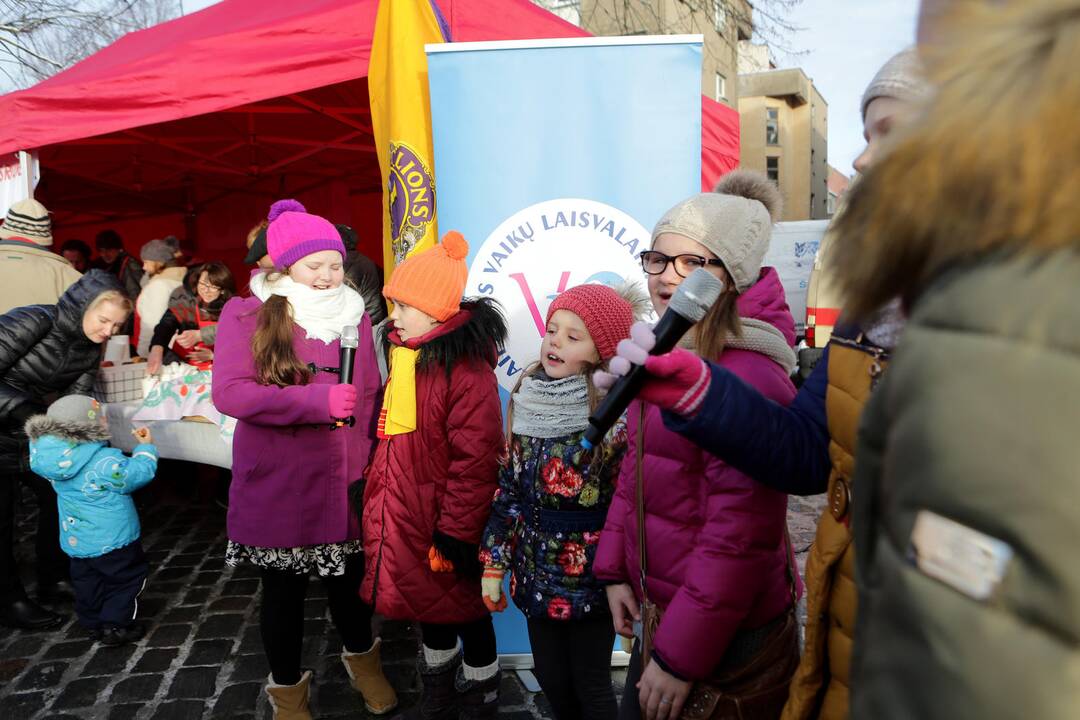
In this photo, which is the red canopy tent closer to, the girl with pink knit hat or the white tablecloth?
the white tablecloth

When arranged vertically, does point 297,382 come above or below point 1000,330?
below

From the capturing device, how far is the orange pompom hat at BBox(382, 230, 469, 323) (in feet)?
8.91

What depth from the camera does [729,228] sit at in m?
1.90

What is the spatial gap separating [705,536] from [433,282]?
1484mm

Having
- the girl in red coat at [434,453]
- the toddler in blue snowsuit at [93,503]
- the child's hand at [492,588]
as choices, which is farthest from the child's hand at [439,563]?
the toddler in blue snowsuit at [93,503]

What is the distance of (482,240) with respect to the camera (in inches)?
128

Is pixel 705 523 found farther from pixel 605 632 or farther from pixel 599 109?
pixel 599 109

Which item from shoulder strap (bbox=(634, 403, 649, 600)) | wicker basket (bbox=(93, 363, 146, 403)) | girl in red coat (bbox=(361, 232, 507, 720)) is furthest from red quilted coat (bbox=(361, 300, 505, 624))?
wicker basket (bbox=(93, 363, 146, 403))

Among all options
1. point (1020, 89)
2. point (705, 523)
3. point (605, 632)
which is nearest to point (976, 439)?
point (1020, 89)

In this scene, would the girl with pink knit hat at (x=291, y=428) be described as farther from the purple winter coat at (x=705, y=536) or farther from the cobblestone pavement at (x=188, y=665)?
the purple winter coat at (x=705, y=536)

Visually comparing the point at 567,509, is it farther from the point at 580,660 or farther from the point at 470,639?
the point at 470,639

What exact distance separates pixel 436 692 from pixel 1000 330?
2.73m

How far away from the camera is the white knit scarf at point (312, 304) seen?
2795 millimetres

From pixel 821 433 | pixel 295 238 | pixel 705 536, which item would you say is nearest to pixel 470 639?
pixel 705 536
